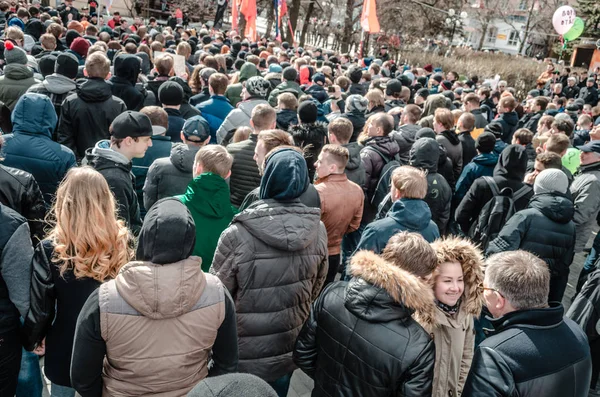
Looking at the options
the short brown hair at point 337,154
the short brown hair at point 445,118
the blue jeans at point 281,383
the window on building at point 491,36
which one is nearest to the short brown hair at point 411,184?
the short brown hair at point 337,154

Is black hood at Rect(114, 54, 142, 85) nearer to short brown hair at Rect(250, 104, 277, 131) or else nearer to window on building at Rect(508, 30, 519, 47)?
short brown hair at Rect(250, 104, 277, 131)

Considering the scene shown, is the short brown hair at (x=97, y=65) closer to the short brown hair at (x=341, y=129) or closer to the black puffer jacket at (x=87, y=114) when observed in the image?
the black puffer jacket at (x=87, y=114)

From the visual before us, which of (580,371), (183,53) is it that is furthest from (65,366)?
(183,53)

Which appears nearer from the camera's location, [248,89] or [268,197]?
[268,197]

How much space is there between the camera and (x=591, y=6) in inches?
1315

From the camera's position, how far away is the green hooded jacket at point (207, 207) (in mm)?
3293

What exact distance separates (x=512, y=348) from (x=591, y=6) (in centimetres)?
3884

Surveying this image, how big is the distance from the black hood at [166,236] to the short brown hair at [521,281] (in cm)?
152

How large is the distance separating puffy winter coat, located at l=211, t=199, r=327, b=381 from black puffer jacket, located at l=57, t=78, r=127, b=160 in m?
3.13

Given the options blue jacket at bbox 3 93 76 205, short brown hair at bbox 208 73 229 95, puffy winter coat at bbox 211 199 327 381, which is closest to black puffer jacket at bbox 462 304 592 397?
puffy winter coat at bbox 211 199 327 381

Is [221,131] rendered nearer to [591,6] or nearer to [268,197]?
[268,197]

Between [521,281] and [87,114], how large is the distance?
4546 mm

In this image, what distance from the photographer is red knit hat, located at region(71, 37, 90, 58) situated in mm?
7341

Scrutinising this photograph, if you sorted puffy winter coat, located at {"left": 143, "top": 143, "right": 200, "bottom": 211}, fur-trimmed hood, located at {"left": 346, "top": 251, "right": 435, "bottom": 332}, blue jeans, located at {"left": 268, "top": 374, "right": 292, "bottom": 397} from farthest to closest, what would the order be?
puffy winter coat, located at {"left": 143, "top": 143, "right": 200, "bottom": 211}, blue jeans, located at {"left": 268, "top": 374, "right": 292, "bottom": 397}, fur-trimmed hood, located at {"left": 346, "top": 251, "right": 435, "bottom": 332}
